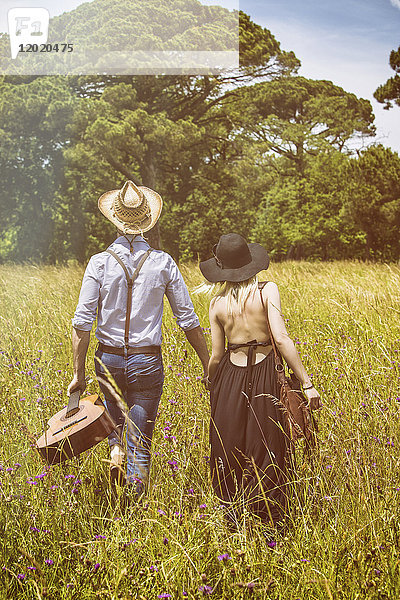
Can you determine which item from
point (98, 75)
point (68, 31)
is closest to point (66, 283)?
point (98, 75)

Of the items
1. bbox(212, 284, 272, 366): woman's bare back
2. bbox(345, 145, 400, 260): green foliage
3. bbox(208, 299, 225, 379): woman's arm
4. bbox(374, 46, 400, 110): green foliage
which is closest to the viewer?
bbox(212, 284, 272, 366): woman's bare back

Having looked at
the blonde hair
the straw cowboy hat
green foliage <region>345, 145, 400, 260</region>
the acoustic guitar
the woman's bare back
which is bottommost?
the acoustic guitar

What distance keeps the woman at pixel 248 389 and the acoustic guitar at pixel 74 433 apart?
56 centimetres

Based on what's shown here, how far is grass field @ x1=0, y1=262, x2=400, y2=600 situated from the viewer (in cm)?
217

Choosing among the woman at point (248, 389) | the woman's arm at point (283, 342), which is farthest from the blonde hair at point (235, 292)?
the woman's arm at point (283, 342)

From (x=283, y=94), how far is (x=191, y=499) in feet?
79.6

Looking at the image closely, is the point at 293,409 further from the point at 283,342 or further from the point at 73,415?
the point at 73,415

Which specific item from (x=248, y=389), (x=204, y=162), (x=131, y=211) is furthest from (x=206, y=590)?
(x=204, y=162)

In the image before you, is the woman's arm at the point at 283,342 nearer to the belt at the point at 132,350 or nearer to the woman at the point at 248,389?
the woman at the point at 248,389

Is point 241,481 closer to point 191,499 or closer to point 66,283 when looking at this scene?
point 191,499

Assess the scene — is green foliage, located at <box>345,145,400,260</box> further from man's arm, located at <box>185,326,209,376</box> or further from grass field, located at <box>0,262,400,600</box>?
man's arm, located at <box>185,326,209,376</box>

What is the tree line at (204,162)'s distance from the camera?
17.8 m

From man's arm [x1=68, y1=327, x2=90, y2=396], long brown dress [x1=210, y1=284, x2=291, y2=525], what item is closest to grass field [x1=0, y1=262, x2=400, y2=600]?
long brown dress [x1=210, y1=284, x2=291, y2=525]

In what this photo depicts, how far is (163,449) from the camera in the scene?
3.26 meters
